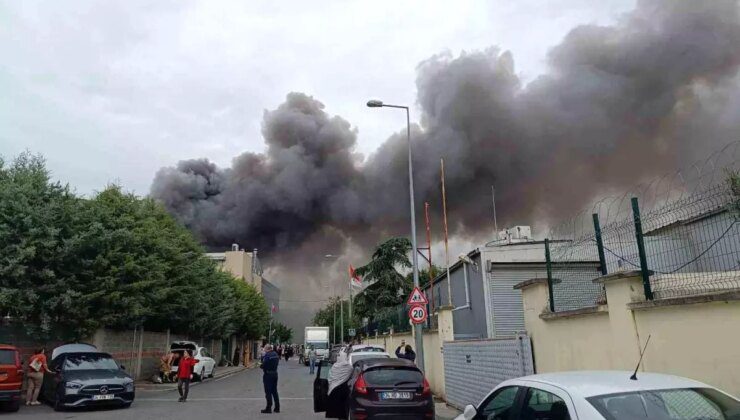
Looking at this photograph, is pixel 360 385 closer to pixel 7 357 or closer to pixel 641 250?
pixel 641 250

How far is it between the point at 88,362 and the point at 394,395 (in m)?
9.75

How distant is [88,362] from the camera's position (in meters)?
14.0

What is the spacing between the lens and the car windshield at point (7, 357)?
40.1 feet

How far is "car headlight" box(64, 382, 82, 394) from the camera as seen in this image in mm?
12469

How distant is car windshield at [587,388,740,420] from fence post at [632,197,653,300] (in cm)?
240

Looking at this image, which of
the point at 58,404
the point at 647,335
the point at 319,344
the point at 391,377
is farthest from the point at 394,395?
the point at 319,344

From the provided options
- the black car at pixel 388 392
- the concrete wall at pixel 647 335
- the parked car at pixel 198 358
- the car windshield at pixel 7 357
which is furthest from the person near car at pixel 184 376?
the concrete wall at pixel 647 335

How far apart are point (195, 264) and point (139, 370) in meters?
5.34

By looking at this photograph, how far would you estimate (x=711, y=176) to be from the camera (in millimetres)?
4812

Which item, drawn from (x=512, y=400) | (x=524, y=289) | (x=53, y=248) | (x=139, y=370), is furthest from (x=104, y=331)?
(x=512, y=400)

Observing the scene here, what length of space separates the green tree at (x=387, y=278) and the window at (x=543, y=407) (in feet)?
111

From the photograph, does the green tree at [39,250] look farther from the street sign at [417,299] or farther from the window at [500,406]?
the window at [500,406]

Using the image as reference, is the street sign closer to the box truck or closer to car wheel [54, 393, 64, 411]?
car wheel [54, 393, 64, 411]

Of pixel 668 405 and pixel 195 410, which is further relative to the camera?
pixel 195 410
